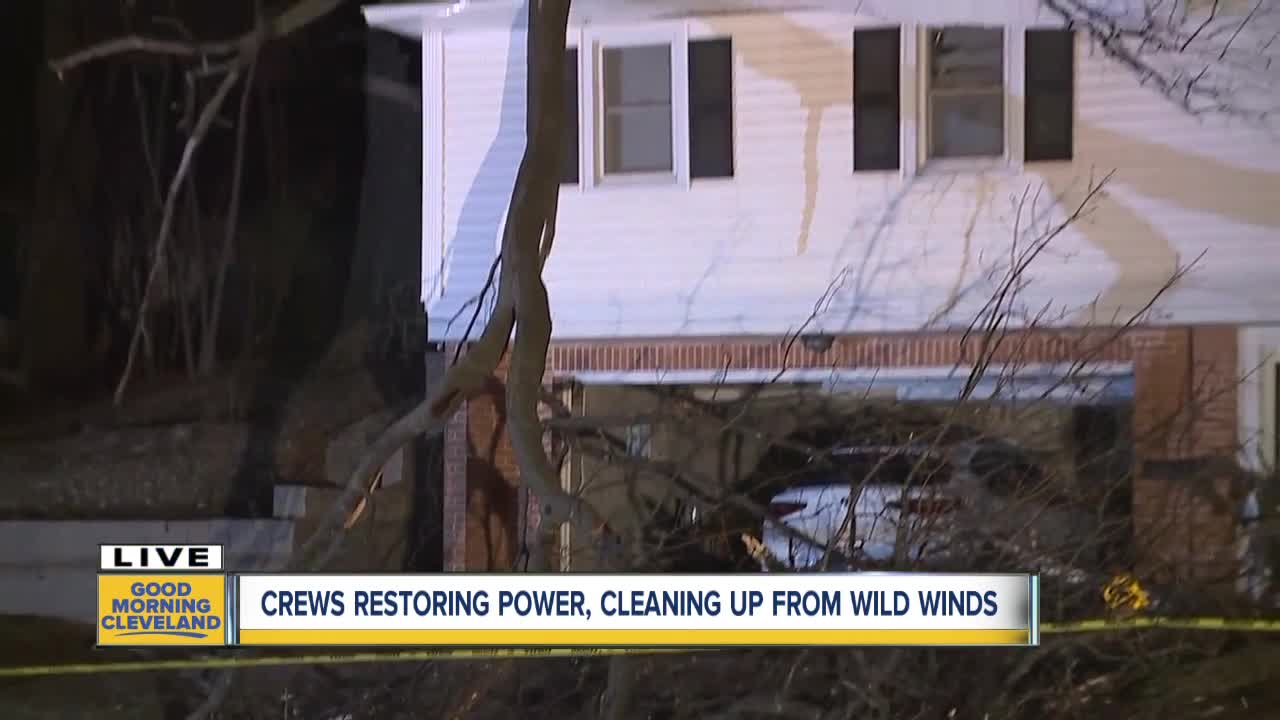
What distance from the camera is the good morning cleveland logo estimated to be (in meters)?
2.18

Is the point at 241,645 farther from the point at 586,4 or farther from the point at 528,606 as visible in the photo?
Result: the point at 586,4

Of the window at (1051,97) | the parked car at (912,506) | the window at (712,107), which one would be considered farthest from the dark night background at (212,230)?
the window at (1051,97)

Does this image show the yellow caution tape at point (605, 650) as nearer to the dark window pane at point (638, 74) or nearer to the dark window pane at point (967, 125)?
the dark window pane at point (967, 125)

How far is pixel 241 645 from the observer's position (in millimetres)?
2162

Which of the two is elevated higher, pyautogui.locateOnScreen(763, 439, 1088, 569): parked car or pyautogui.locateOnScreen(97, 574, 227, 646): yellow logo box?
pyautogui.locateOnScreen(763, 439, 1088, 569): parked car

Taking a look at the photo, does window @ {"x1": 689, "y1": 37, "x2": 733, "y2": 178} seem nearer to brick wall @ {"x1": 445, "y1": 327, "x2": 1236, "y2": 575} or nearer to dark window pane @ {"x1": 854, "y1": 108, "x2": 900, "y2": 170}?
dark window pane @ {"x1": 854, "y1": 108, "x2": 900, "y2": 170}

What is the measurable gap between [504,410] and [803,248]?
0.75m

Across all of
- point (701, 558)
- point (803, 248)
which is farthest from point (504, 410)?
point (803, 248)

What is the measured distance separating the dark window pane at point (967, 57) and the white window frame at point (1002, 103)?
10 mm

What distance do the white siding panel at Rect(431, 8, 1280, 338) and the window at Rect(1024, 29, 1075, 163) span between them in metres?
0.03

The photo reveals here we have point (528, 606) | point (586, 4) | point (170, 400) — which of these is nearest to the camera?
point (528, 606)

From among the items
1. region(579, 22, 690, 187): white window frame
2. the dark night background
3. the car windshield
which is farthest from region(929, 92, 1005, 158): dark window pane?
the dark night background

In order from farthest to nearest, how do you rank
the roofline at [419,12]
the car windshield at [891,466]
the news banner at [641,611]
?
the roofline at [419,12] → the car windshield at [891,466] → the news banner at [641,611]

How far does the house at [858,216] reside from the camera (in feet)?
7.00
